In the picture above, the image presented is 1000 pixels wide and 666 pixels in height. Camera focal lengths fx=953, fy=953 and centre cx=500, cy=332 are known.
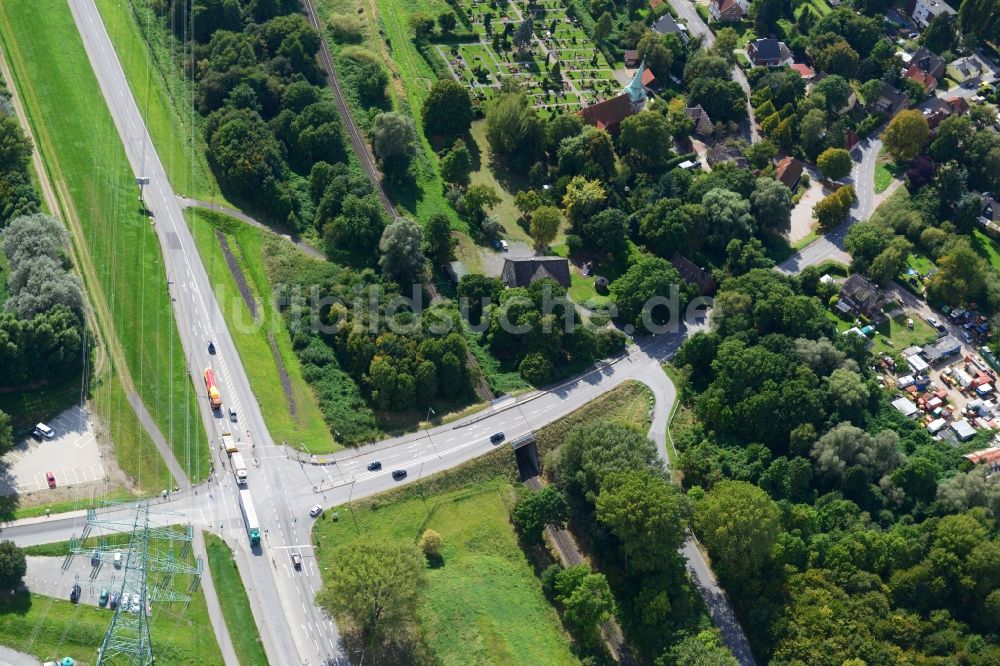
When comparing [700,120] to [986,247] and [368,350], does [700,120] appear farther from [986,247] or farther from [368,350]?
[368,350]

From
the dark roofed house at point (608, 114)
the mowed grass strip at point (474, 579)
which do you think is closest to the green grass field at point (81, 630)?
the mowed grass strip at point (474, 579)

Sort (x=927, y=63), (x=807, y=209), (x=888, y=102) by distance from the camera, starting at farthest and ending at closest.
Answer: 1. (x=927, y=63)
2. (x=888, y=102)
3. (x=807, y=209)

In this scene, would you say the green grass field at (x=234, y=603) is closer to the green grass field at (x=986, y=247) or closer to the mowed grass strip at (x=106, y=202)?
the mowed grass strip at (x=106, y=202)

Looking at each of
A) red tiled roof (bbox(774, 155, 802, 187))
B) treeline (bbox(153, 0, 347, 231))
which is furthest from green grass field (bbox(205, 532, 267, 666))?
red tiled roof (bbox(774, 155, 802, 187))

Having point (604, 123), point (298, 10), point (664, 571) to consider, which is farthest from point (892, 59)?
point (664, 571)

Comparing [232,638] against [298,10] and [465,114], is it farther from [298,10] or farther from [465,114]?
[298,10]

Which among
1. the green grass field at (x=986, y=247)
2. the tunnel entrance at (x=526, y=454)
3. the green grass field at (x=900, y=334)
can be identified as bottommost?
the green grass field at (x=900, y=334)

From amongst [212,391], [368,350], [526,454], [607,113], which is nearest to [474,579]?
[526,454]
